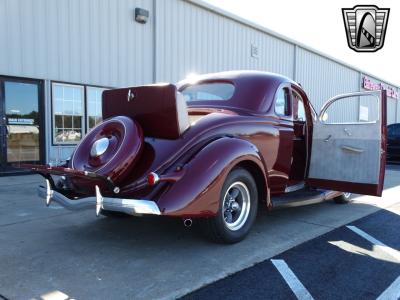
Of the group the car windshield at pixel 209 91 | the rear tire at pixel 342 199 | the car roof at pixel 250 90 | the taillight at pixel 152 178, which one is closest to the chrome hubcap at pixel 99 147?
the taillight at pixel 152 178

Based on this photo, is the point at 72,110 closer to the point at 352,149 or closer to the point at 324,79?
the point at 352,149

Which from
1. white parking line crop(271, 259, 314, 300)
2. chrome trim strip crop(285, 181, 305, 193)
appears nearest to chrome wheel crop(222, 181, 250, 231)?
white parking line crop(271, 259, 314, 300)

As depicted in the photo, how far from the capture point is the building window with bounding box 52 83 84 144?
984 cm

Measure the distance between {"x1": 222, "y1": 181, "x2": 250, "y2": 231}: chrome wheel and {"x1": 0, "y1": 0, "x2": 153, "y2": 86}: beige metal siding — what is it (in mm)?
6875

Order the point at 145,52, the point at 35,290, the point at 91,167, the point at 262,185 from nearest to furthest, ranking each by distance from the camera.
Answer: the point at 35,290 → the point at 91,167 → the point at 262,185 → the point at 145,52

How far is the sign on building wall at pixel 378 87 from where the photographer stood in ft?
88.7

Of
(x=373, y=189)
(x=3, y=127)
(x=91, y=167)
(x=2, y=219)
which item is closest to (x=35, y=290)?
(x=91, y=167)

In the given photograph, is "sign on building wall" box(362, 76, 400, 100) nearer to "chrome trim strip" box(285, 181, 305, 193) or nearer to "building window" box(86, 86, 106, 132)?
"building window" box(86, 86, 106, 132)

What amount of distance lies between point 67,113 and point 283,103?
670 centimetres

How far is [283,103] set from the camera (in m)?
5.16

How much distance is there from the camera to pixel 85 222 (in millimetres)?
4902

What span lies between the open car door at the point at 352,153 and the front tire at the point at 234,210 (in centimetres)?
157

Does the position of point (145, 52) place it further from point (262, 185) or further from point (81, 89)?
point (262, 185)

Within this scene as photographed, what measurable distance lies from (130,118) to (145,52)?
8177mm
